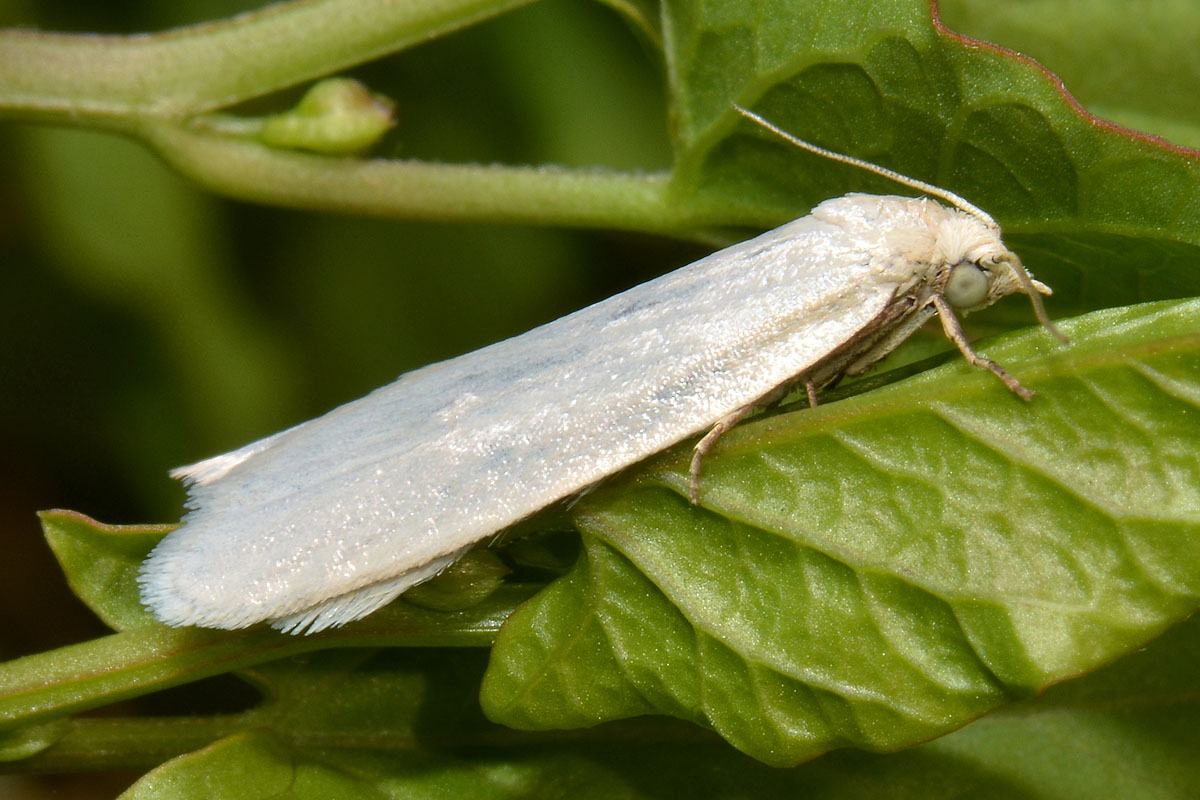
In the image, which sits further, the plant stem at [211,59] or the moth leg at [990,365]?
the plant stem at [211,59]

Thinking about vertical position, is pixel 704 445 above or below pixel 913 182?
below

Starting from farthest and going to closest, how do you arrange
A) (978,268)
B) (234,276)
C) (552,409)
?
(234,276) → (978,268) → (552,409)

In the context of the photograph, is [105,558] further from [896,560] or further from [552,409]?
[896,560]

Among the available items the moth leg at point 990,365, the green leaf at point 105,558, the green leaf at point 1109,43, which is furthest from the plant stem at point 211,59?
the green leaf at point 1109,43

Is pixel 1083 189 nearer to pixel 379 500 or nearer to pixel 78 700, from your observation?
pixel 379 500

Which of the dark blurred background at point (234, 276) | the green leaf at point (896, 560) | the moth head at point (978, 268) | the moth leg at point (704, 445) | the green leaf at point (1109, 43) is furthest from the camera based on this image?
the dark blurred background at point (234, 276)

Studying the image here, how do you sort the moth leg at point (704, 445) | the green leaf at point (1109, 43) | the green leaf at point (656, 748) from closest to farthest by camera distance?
the moth leg at point (704, 445)
the green leaf at point (656, 748)
the green leaf at point (1109, 43)

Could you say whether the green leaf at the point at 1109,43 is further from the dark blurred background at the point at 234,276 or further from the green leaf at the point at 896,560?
the green leaf at the point at 896,560

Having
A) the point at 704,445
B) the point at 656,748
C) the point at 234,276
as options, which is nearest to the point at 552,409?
the point at 704,445
